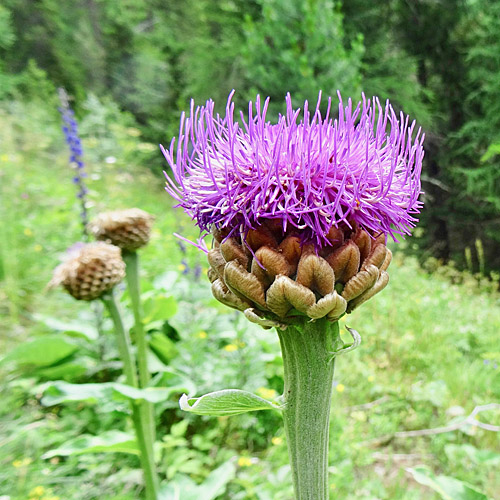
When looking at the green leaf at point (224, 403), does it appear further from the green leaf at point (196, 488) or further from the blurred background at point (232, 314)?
the green leaf at point (196, 488)

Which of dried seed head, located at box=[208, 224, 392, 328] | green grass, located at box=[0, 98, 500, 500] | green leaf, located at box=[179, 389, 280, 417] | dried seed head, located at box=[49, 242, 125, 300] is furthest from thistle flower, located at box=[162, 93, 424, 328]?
green grass, located at box=[0, 98, 500, 500]

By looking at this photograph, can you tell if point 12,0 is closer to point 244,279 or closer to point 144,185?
point 144,185

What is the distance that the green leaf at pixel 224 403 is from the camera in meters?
0.86

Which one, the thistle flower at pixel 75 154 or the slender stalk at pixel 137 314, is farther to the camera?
the thistle flower at pixel 75 154

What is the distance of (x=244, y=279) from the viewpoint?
0.89 meters

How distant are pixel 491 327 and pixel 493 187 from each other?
4633 millimetres

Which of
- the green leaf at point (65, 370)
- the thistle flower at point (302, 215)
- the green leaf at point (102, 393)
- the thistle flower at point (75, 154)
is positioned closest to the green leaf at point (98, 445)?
the green leaf at point (102, 393)

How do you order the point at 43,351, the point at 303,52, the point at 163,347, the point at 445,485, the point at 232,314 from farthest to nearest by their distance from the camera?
the point at 303,52 → the point at 232,314 → the point at 163,347 → the point at 43,351 → the point at 445,485

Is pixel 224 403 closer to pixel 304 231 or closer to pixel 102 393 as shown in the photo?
pixel 304 231

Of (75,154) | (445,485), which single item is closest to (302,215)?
(445,485)

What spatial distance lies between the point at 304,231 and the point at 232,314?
2141mm

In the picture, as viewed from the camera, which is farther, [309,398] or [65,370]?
[65,370]

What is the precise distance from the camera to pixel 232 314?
9.77ft

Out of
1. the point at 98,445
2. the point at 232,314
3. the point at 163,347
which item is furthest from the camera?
the point at 232,314
